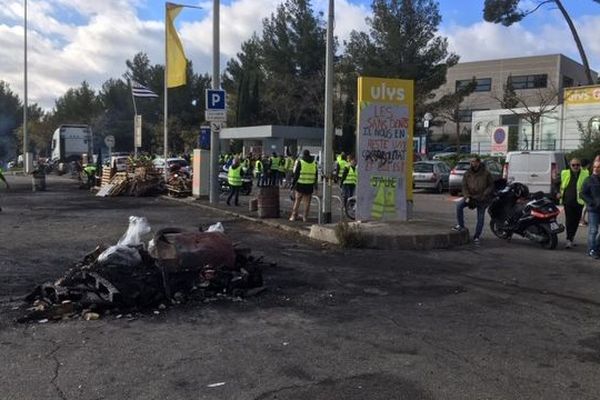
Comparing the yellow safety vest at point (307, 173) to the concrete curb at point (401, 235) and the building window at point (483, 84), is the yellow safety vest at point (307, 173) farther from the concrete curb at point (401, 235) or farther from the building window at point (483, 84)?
the building window at point (483, 84)

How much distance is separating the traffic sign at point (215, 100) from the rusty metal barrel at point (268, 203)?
4324 millimetres

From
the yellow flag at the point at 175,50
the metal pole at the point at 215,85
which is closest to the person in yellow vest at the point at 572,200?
the metal pole at the point at 215,85

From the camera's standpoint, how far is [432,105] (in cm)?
5650

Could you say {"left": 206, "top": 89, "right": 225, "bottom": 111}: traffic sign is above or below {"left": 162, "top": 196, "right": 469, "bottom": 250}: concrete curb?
above

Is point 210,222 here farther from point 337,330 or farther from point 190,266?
point 337,330

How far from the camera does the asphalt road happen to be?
468 cm

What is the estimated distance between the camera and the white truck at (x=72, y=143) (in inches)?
1917

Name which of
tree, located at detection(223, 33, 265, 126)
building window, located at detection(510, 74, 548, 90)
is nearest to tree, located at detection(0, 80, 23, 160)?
tree, located at detection(223, 33, 265, 126)

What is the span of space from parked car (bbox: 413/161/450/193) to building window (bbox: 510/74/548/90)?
47.8m

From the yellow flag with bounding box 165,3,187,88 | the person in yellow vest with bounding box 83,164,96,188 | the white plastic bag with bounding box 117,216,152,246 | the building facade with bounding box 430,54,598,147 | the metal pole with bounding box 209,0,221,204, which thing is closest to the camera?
the white plastic bag with bounding box 117,216,152,246

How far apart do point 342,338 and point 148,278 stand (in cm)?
232

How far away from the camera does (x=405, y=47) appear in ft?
166

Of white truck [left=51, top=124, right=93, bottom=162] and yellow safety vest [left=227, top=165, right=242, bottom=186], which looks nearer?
yellow safety vest [left=227, top=165, right=242, bottom=186]

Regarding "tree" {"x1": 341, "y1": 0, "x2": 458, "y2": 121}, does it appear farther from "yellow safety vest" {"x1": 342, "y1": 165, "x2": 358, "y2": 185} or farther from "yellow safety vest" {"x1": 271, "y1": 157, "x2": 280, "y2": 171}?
"yellow safety vest" {"x1": 342, "y1": 165, "x2": 358, "y2": 185}
